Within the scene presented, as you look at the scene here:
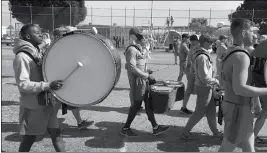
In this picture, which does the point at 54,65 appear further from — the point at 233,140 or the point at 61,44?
the point at 233,140

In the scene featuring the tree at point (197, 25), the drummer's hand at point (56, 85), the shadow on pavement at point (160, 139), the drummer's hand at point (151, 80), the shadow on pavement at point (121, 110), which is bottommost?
the shadow on pavement at point (160, 139)

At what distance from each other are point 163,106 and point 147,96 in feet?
1.32

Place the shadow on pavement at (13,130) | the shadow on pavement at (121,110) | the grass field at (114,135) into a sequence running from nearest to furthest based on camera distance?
the grass field at (114,135) → the shadow on pavement at (13,130) → the shadow on pavement at (121,110)

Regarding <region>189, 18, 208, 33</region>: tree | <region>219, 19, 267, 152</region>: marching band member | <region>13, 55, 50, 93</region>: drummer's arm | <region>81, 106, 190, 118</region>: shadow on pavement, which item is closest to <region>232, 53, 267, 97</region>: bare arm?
<region>219, 19, 267, 152</region>: marching band member

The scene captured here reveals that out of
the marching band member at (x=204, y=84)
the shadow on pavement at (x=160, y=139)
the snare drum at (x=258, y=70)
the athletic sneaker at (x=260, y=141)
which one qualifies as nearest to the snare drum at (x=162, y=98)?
the marching band member at (x=204, y=84)

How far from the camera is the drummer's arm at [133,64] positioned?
439 centimetres

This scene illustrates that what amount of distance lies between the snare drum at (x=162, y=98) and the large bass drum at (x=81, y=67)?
1.40 metres

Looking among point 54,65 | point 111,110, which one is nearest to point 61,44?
point 54,65

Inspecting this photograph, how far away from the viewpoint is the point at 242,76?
8.59 feet

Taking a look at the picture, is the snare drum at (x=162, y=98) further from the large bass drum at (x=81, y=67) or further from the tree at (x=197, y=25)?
the tree at (x=197, y=25)

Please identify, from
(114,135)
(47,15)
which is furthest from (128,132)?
(47,15)

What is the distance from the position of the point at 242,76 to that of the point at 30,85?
196 cm

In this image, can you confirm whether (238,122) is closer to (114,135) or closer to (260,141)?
(260,141)

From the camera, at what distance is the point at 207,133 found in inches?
194
